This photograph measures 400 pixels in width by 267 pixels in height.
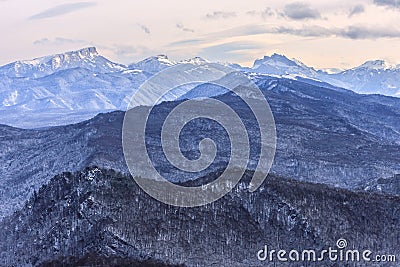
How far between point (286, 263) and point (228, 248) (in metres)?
15.0

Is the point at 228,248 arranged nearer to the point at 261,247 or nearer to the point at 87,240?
the point at 261,247

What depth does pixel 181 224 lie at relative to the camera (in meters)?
162

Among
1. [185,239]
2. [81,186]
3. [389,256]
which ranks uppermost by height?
[81,186]

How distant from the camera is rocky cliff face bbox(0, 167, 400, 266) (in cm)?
Result: 15050

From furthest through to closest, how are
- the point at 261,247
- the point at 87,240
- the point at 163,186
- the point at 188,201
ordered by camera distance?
the point at 163,186 → the point at 188,201 → the point at 261,247 → the point at 87,240

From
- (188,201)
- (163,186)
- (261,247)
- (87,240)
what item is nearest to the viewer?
(87,240)

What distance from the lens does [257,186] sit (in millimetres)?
180625

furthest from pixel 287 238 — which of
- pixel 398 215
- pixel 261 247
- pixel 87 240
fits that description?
pixel 87 240

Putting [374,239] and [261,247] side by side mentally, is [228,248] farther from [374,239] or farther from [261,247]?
[374,239]

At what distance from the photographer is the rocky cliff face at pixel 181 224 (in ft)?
494

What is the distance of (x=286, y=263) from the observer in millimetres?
155875

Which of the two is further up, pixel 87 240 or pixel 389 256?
pixel 87 240

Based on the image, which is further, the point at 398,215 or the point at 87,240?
the point at 398,215

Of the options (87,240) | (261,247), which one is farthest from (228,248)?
(87,240)
